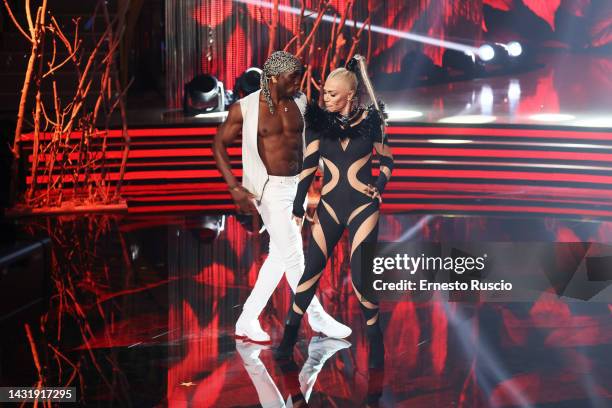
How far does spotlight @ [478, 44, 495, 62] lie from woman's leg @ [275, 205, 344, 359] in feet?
42.1

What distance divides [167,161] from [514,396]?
6379 mm

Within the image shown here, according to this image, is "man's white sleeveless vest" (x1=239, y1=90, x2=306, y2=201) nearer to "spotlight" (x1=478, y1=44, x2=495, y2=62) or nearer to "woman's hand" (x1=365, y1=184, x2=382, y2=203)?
"woman's hand" (x1=365, y1=184, x2=382, y2=203)

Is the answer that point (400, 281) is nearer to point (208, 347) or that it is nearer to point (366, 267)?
point (366, 267)

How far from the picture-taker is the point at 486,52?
17.2 meters

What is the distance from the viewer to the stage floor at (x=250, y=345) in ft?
14.6

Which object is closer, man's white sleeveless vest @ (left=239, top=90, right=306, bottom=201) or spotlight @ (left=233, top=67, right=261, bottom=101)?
man's white sleeveless vest @ (left=239, top=90, right=306, bottom=201)

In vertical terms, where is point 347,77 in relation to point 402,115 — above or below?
below

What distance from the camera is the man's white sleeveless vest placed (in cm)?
502

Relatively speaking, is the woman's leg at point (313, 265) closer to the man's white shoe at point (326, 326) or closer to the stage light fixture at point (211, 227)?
the man's white shoe at point (326, 326)

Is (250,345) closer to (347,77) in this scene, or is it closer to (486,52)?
(347,77)

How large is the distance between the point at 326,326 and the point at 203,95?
24.5 ft

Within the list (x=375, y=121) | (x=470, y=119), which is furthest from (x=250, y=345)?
(x=470, y=119)

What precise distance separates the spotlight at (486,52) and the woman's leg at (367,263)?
508 inches

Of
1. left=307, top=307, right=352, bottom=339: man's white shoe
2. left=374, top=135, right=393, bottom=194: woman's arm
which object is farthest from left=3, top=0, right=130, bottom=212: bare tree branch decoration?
left=374, top=135, right=393, bottom=194: woman's arm
